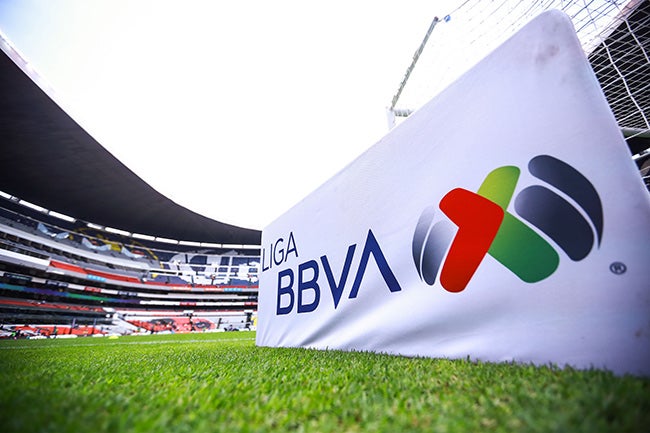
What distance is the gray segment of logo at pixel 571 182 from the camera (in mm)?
1061

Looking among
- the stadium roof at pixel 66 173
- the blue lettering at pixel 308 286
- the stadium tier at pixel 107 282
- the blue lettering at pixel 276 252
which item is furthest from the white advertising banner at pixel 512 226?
the stadium tier at pixel 107 282

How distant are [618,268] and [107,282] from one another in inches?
1418

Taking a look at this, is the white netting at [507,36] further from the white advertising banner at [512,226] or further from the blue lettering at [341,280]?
the blue lettering at [341,280]

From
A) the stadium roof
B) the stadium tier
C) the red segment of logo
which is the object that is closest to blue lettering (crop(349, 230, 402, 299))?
the red segment of logo

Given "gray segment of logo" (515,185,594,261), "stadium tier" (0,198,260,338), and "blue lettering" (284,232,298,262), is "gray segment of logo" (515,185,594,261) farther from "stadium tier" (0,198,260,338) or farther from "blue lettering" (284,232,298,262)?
"stadium tier" (0,198,260,338)

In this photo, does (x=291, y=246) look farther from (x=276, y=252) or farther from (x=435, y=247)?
(x=435, y=247)

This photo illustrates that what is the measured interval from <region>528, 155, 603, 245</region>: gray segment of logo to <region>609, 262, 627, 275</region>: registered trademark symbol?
0.31ft

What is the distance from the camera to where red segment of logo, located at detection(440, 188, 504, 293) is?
1361 millimetres

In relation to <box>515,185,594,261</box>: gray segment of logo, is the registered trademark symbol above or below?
below

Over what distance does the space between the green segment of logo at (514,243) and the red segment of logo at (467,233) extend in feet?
0.11

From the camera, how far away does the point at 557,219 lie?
1159 millimetres

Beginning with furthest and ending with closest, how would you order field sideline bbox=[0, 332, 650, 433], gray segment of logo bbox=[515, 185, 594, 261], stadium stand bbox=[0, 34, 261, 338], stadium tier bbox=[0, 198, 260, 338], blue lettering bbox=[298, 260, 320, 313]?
stadium tier bbox=[0, 198, 260, 338]
stadium stand bbox=[0, 34, 261, 338]
blue lettering bbox=[298, 260, 320, 313]
gray segment of logo bbox=[515, 185, 594, 261]
field sideline bbox=[0, 332, 650, 433]

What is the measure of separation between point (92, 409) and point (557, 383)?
1.41m

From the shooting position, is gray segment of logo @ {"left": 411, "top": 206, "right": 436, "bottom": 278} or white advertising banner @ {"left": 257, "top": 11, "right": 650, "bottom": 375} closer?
white advertising banner @ {"left": 257, "top": 11, "right": 650, "bottom": 375}
